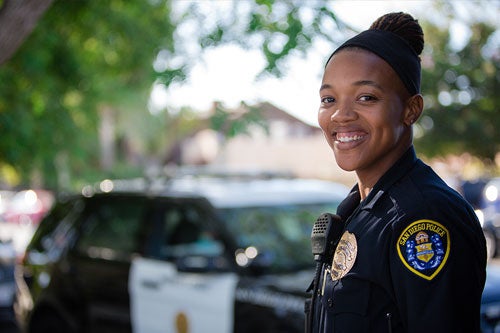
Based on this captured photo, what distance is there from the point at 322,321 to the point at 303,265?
2783 millimetres

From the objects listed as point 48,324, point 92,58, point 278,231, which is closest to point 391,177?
point 278,231

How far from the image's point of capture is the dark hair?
1.90m

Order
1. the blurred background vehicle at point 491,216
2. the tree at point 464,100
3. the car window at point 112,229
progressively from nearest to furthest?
1. the car window at point 112,229
2. the blurred background vehicle at point 491,216
3. the tree at point 464,100

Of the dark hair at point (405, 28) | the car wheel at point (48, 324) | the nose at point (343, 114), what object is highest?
the dark hair at point (405, 28)

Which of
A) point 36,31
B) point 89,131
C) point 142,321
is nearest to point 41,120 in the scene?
point 36,31

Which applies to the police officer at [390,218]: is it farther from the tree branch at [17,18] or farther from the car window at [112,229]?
the car window at [112,229]

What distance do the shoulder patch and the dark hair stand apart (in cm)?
50

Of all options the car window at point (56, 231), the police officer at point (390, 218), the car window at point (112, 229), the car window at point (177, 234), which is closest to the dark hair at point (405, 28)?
the police officer at point (390, 218)

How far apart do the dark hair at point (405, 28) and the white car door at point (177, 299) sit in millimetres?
2757

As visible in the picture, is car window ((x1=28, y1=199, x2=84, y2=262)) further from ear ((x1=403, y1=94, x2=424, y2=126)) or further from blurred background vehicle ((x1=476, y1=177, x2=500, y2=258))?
blurred background vehicle ((x1=476, y1=177, x2=500, y2=258))

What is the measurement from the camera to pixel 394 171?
5.97ft

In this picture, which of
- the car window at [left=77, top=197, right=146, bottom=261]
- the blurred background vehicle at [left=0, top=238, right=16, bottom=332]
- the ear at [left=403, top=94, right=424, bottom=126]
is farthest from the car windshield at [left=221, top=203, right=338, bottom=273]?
the blurred background vehicle at [left=0, top=238, right=16, bottom=332]

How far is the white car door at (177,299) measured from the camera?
177 inches

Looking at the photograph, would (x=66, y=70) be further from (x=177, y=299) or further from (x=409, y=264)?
(x=409, y=264)
